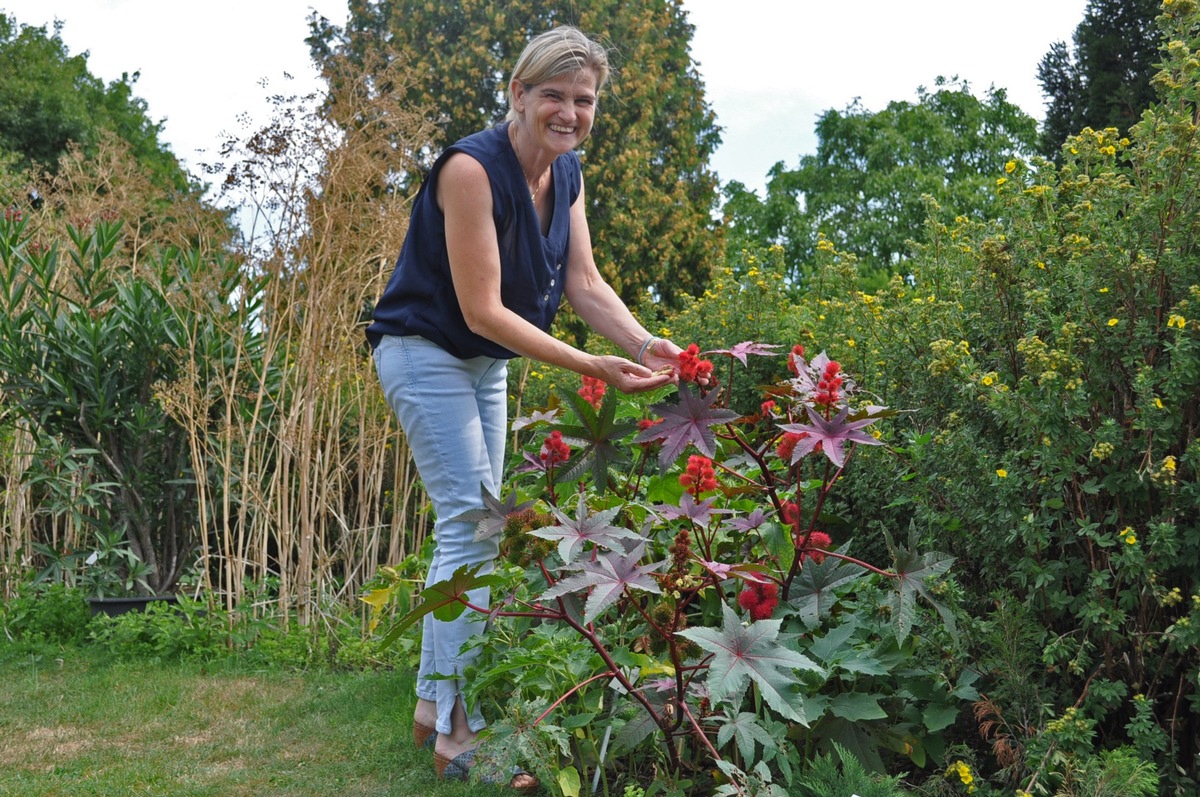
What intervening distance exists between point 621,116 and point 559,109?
47.2ft

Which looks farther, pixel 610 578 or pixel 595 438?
pixel 595 438

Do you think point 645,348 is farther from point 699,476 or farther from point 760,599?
point 760,599

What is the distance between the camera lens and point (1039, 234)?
2.78 meters

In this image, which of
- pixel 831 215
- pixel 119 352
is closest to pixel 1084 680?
pixel 119 352

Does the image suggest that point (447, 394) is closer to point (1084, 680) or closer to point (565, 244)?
point (565, 244)

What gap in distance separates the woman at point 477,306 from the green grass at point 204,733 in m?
0.37

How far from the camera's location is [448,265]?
273 centimetres

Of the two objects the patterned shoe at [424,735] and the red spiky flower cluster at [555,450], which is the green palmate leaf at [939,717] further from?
the patterned shoe at [424,735]

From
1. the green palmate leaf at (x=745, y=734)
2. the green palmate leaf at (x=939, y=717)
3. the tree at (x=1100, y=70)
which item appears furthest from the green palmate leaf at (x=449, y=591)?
the tree at (x=1100, y=70)

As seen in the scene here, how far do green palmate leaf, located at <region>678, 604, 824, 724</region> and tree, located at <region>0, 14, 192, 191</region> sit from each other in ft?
57.8

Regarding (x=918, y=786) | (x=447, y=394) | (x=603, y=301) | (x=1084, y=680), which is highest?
(x=603, y=301)

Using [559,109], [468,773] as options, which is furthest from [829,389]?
[468,773]

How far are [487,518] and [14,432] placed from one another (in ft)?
15.3

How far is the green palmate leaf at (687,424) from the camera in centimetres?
226
